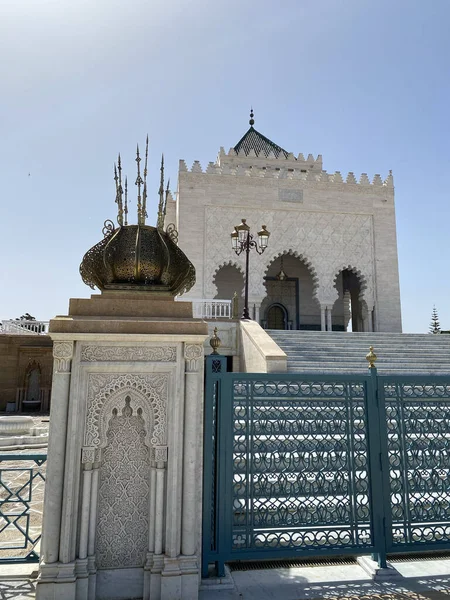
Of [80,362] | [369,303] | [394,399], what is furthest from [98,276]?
[369,303]

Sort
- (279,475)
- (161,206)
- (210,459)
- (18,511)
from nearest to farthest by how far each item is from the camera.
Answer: (210,459)
(279,475)
(161,206)
(18,511)

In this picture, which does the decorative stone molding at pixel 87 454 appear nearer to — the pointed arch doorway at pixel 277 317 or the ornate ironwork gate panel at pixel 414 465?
the ornate ironwork gate panel at pixel 414 465

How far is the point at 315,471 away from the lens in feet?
9.18

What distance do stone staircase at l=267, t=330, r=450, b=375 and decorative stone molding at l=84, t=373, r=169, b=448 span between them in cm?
589

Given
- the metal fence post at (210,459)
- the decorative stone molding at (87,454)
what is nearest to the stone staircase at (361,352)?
the metal fence post at (210,459)

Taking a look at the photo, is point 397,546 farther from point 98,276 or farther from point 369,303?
point 369,303

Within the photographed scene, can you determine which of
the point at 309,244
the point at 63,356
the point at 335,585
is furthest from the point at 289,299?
the point at 63,356

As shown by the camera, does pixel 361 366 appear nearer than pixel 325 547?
No

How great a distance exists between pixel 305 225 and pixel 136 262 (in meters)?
14.0

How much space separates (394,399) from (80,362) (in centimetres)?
207

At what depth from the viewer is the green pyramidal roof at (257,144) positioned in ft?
74.5

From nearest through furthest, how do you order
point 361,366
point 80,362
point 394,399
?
point 80,362, point 394,399, point 361,366

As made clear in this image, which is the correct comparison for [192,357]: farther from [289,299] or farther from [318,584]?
[289,299]

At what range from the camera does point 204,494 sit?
102 inches
